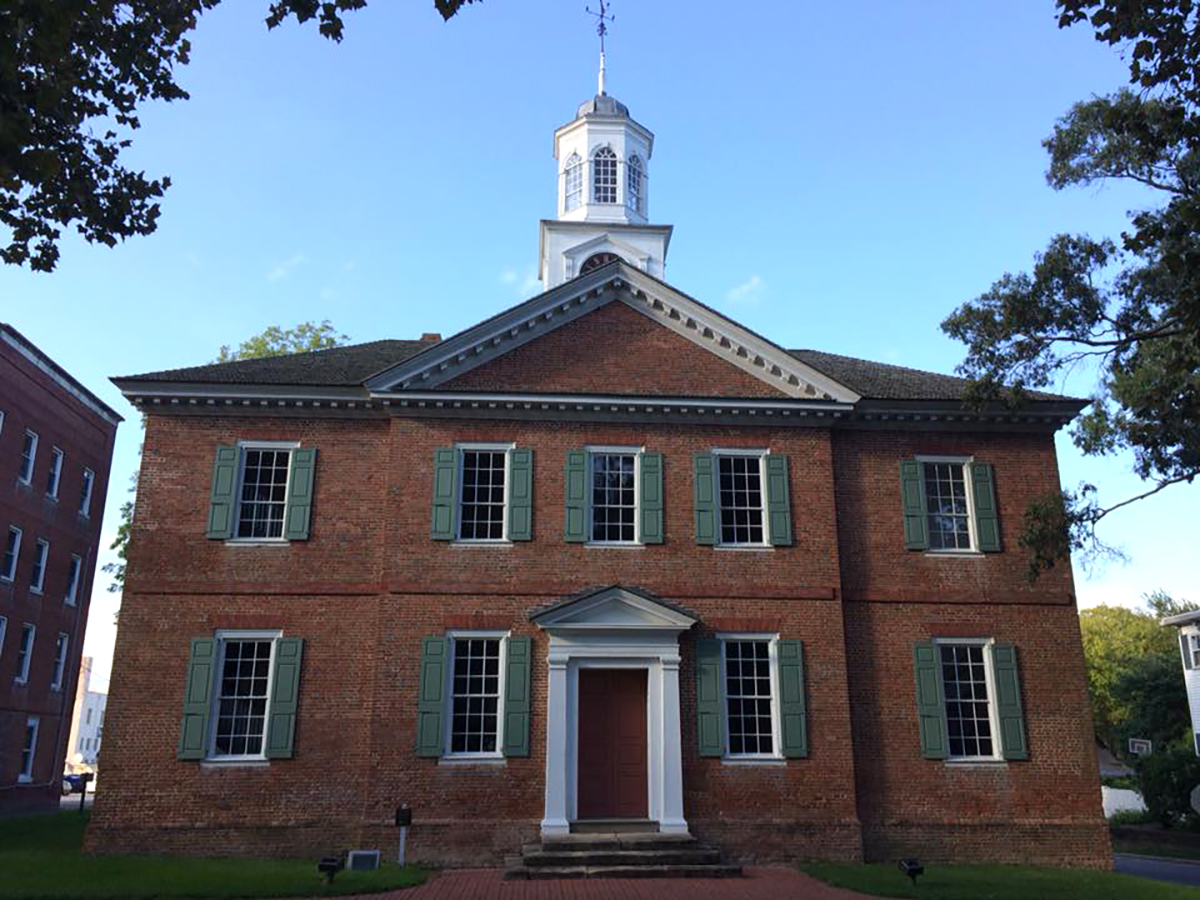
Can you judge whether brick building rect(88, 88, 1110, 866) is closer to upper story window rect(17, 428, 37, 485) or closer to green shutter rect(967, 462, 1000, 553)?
green shutter rect(967, 462, 1000, 553)

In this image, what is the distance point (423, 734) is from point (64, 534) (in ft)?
61.5

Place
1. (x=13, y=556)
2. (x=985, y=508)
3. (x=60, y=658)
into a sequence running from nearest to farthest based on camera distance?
1. (x=985, y=508)
2. (x=13, y=556)
3. (x=60, y=658)

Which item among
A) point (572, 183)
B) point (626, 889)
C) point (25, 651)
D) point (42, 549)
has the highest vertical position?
point (572, 183)

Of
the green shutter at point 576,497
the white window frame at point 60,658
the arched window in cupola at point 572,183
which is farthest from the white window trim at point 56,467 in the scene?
the green shutter at point 576,497

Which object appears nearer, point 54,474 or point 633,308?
point 633,308

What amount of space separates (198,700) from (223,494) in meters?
3.61

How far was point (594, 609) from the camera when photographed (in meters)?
17.1

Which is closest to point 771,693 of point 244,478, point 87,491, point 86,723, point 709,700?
point 709,700

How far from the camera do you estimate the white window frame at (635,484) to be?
17812mm

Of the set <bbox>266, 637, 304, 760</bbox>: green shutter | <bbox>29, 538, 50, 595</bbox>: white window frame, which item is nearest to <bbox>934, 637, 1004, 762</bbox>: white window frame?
<bbox>266, 637, 304, 760</bbox>: green shutter

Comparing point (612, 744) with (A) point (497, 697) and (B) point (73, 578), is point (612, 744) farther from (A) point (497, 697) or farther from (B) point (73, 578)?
(B) point (73, 578)

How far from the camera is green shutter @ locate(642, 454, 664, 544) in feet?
58.5

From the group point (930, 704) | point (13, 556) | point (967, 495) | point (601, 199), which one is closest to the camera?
point (930, 704)

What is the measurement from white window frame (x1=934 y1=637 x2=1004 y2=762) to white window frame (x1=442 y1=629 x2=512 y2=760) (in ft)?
25.7
